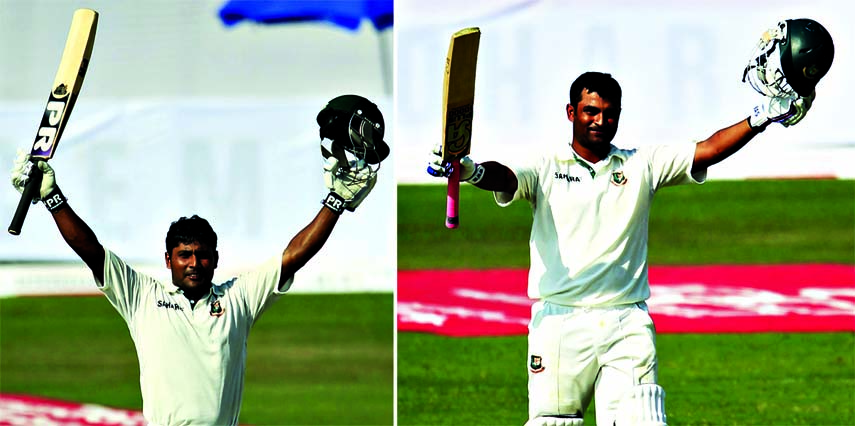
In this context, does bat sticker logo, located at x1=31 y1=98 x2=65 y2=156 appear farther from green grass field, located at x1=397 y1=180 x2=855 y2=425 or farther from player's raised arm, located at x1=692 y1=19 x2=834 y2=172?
green grass field, located at x1=397 y1=180 x2=855 y2=425

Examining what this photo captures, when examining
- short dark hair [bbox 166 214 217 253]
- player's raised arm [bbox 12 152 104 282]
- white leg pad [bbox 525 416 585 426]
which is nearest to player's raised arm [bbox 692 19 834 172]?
white leg pad [bbox 525 416 585 426]

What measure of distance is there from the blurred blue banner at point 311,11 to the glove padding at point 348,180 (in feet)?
17.4

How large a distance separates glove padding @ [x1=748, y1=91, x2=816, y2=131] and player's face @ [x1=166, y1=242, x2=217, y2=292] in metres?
2.01

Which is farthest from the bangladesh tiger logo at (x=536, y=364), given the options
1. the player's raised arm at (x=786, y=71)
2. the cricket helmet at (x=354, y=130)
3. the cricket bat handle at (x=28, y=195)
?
the cricket bat handle at (x=28, y=195)

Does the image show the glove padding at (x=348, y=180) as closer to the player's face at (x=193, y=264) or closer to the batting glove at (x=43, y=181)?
the player's face at (x=193, y=264)

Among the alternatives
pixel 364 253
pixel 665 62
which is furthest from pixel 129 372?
pixel 665 62

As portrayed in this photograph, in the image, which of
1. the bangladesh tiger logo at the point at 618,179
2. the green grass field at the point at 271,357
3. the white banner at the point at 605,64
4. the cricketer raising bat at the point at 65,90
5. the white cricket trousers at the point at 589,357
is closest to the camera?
the cricketer raising bat at the point at 65,90

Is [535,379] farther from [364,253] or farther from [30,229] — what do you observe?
[30,229]

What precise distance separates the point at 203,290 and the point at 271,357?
4993 millimetres

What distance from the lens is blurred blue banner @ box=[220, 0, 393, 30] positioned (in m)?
10.2

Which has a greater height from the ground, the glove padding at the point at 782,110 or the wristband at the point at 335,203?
the glove padding at the point at 782,110

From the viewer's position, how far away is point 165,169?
9914 millimetres

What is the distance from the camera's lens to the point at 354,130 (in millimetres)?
4965

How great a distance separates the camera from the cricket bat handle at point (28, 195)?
4977mm
